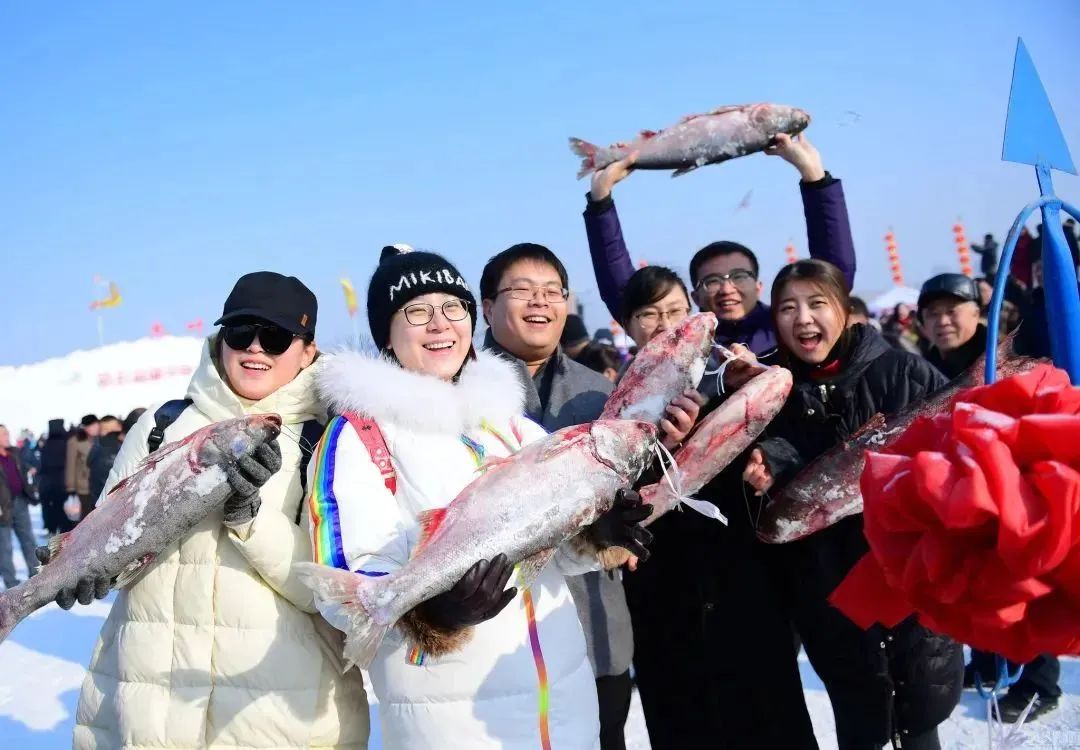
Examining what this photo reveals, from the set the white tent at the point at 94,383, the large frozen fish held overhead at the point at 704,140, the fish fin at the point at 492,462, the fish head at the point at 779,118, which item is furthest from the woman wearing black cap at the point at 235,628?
the white tent at the point at 94,383

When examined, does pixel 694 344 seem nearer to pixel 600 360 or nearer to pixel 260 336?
pixel 260 336

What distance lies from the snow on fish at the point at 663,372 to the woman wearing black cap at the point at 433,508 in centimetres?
29

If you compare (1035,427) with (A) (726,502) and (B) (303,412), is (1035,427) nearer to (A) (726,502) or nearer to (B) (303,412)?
(A) (726,502)

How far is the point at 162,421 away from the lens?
243 cm

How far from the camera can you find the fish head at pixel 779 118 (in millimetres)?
3355

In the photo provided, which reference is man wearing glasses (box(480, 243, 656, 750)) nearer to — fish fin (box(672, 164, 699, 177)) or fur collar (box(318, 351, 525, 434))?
fur collar (box(318, 351, 525, 434))

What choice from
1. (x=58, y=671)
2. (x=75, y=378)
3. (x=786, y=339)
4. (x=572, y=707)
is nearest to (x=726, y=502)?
(x=786, y=339)

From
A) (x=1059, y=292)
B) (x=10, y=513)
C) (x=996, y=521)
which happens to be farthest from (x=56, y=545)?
(x=10, y=513)

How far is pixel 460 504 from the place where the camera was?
1.88 metres

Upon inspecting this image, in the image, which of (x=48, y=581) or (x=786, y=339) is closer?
(x=48, y=581)

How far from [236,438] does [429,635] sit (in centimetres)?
70

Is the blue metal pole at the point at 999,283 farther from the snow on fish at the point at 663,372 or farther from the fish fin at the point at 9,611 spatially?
the fish fin at the point at 9,611

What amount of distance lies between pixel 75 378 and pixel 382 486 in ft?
93.7

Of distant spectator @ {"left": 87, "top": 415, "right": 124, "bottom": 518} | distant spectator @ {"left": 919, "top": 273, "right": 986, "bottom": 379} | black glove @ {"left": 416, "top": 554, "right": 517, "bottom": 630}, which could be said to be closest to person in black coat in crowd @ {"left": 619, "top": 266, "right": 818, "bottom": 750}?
black glove @ {"left": 416, "top": 554, "right": 517, "bottom": 630}
